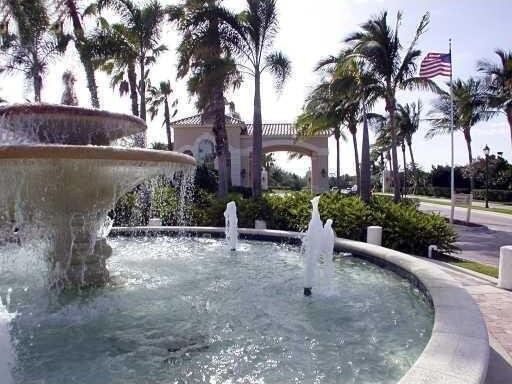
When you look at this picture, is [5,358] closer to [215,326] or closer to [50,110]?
[215,326]

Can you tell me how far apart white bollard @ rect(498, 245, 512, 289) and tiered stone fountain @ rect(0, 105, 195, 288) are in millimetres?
5348

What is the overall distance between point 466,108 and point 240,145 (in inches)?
603

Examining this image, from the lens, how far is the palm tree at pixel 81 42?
18656 millimetres

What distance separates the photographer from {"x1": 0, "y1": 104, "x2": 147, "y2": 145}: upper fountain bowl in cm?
541

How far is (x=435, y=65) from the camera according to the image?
17.7m

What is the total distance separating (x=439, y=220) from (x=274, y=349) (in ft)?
27.6

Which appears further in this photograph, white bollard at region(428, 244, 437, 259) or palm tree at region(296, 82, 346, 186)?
palm tree at region(296, 82, 346, 186)

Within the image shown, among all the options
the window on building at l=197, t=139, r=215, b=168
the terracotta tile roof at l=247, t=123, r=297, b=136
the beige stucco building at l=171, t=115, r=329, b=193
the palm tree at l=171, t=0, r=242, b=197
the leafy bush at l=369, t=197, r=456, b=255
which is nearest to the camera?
the leafy bush at l=369, t=197, r=456, b=255

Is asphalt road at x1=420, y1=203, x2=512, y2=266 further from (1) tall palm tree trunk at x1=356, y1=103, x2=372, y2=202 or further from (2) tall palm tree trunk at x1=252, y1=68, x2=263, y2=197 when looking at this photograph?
(2) tall palm tree trunk at x1=252, y1=68, x2=263, y2=197

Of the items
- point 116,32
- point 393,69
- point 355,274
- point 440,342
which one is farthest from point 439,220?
point 116,32

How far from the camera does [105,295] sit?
5746mm

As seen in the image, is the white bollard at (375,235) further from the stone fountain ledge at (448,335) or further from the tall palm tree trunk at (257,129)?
the tall palm tree trunk at (257,129)

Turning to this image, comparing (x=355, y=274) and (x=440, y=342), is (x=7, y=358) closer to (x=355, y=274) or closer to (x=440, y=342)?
(x=440, y=342)

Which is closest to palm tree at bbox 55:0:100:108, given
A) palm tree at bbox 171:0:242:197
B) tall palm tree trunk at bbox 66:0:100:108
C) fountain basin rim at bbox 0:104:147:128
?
tall palm tree trunk at bbox 66:0:100:108
